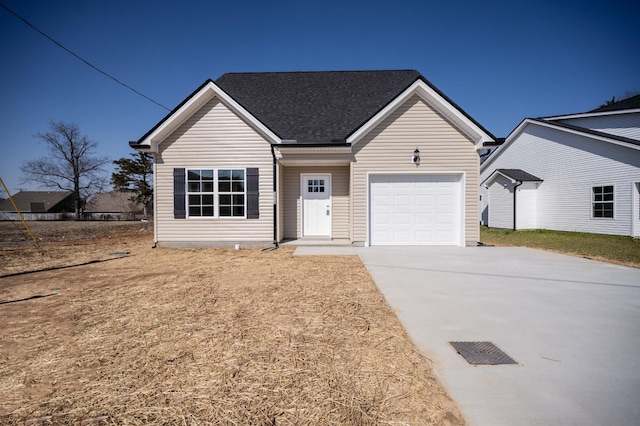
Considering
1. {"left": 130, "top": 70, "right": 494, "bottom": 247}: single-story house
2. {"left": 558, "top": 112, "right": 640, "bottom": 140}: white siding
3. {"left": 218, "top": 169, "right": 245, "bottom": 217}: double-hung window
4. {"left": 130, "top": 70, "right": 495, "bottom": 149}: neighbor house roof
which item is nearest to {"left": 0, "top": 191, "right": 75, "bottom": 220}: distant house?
{"left": 130, "top": 70, "right": 495, "bottom": 149}: neighbor house roof

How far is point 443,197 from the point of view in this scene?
10195 millimetres

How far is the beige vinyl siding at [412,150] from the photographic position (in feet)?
32.7

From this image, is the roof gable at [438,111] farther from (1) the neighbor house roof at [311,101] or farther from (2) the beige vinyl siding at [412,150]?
(2) the beige vinyl siding at [412,150]

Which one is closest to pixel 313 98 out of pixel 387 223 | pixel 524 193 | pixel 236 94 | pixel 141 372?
pixel 236 94

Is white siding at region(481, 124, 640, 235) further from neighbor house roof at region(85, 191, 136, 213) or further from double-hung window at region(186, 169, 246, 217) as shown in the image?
neighbor house roof at region(85, 191, 136, 213)

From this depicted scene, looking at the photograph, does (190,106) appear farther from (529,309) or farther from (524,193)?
(524,193)

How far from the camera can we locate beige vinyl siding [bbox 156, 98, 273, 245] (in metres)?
10.1

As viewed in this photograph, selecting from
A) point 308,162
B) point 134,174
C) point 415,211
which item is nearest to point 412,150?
point 415,211

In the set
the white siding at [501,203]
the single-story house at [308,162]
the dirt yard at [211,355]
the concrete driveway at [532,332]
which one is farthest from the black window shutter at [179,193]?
the white siding at [501,203]

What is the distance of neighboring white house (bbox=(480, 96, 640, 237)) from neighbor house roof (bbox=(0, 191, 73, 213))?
238ft

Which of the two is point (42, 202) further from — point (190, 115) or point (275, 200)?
point (275, 200)

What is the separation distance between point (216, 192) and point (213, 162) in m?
1.06

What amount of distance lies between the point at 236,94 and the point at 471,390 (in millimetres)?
14284

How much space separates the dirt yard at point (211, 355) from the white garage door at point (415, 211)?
469 centimetres
